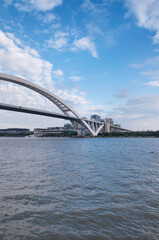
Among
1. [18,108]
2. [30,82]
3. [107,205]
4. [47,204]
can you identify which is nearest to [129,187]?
[107,205]

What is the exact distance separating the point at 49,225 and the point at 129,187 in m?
4.18

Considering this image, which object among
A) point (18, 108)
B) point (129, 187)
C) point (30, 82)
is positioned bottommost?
point (129, 187)

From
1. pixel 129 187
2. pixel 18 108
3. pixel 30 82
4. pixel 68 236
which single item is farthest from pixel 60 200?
pixel 30 82

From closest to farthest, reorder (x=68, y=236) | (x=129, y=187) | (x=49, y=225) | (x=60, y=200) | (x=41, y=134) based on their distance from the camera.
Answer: (x=68, y=236) → (x=49, y=225) → (x=60, y=200) → (x=129, y=187) → (x=41, y=134)

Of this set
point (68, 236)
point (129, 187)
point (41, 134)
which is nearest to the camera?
point (68, 236)

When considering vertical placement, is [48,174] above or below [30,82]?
below

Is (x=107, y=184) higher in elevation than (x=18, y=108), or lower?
lower

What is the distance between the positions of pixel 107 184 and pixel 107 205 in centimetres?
216

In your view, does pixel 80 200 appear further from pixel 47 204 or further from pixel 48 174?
pixel 48 174

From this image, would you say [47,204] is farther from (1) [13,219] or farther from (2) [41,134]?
(2) [41,134]

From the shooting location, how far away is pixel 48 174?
917 cm

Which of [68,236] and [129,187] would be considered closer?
[68,236]

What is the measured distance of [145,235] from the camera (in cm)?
378

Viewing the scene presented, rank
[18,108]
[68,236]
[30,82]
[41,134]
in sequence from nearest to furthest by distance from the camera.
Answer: [68,236] < [18,108] < [30,82] < [41,134]
